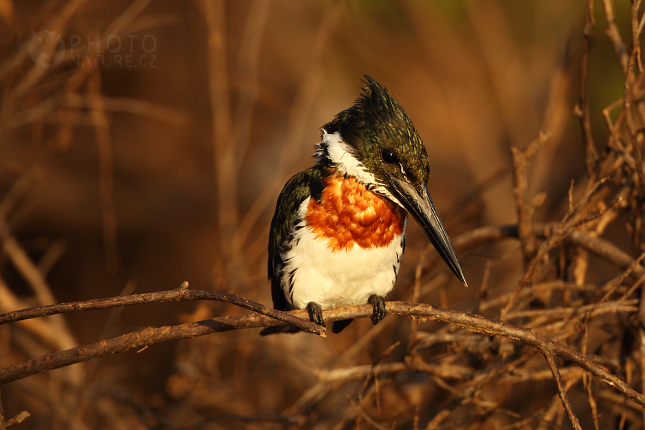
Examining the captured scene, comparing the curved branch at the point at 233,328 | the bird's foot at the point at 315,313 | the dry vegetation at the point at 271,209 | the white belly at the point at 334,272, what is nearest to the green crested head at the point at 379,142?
the white belly at the point at 334,272

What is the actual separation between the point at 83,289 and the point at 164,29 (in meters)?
2.79

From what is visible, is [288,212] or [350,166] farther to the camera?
[288,212]

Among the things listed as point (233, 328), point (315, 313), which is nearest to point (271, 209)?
point (315, 313)

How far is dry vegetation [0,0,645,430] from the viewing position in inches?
79.1

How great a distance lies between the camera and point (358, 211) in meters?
2.06

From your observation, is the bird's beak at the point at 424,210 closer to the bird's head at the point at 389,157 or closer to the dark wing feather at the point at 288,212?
the bird's head at the point at 389,157

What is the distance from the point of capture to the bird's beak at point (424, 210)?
1933mm

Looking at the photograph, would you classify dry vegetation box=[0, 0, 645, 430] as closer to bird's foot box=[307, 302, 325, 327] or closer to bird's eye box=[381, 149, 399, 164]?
bird's foot box=[307, 302, 325, 327]

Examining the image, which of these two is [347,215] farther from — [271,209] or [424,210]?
[271,209]

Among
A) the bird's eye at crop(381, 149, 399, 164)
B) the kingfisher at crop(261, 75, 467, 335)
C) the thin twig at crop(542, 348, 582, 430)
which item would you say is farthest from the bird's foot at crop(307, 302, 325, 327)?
the thin twig at crop(542, 348, 582, 430)

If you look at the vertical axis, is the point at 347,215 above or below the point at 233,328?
above

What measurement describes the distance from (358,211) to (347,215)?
43 millimetres

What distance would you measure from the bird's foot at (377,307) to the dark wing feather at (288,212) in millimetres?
383

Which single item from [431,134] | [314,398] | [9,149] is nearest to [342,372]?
[314,398]
